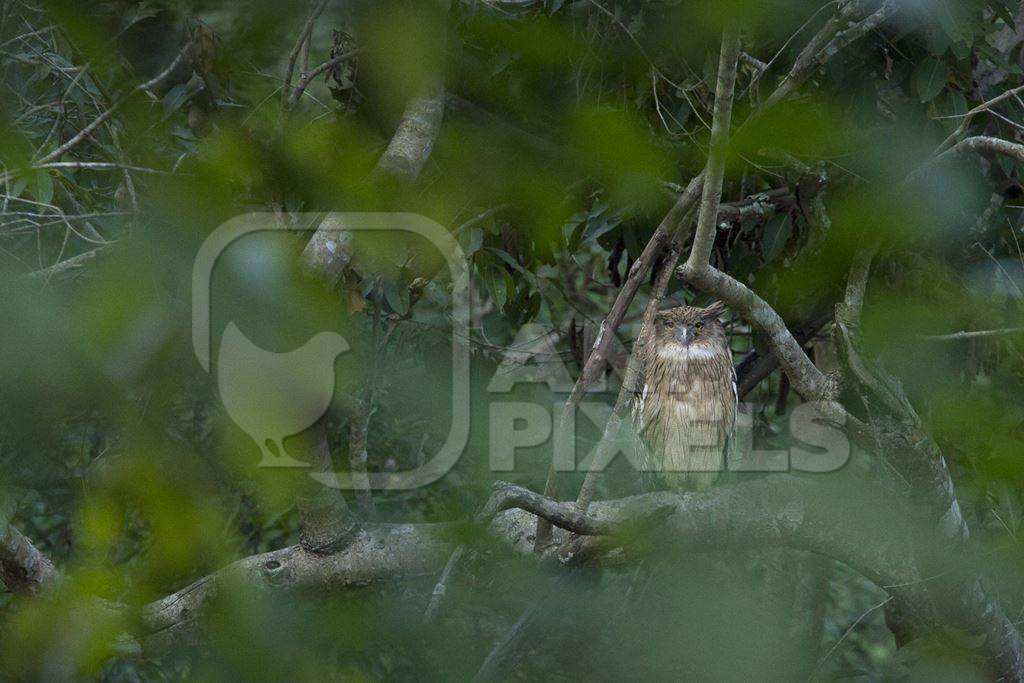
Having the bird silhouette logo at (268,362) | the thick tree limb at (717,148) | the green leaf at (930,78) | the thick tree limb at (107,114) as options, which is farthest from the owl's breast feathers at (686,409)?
the bird silhouette logo at (268,362)

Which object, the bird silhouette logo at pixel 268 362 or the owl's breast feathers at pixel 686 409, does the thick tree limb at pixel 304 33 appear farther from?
the owl's breast feathers at pixel 686 409

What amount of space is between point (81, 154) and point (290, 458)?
6.94 ft

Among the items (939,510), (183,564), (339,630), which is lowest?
(939,510)

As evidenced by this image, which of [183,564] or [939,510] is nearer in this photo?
[183,564]

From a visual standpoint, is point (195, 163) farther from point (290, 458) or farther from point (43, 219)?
point (43, 219)

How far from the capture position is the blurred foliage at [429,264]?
934 mm

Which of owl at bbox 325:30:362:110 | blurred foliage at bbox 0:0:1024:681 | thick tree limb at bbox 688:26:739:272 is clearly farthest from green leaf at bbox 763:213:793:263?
owl at bbox 325:30:362:110

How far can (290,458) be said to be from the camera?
1.30m

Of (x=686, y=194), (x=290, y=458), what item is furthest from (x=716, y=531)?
(x=290, y=458)

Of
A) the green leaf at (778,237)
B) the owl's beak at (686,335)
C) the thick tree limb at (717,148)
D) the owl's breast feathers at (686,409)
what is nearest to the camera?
the thick tree limb at (717,148)

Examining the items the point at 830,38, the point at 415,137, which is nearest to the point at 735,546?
the point at 830,38

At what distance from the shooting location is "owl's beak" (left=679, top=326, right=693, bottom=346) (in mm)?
3398

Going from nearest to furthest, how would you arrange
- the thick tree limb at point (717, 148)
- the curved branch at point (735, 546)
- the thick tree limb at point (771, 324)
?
the thick tree limb at point (717, 148) < the thick tree limb at point (771, 324) < the curved branch at point (735, 546)

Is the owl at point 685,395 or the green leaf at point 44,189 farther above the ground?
the green leaf at point 44,189
